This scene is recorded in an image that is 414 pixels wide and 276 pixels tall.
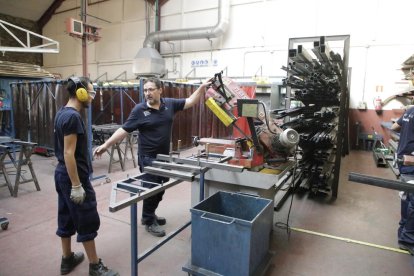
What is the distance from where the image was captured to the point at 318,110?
4.00 meters

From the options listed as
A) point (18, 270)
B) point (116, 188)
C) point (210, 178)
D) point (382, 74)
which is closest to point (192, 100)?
point (210, 178)

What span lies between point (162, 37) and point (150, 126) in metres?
7.31

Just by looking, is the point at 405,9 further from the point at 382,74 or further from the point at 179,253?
the point at 179,253

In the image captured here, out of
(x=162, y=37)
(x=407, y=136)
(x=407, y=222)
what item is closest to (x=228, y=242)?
(x=407, y=222)

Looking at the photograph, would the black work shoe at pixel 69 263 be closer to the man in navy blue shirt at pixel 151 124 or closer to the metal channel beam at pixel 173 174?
the man in navy blue shirt at pixel 151 124

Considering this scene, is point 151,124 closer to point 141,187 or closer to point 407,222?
point 141,187

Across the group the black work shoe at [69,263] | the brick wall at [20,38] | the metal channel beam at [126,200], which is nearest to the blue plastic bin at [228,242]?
the metal channel beam at [126,200]

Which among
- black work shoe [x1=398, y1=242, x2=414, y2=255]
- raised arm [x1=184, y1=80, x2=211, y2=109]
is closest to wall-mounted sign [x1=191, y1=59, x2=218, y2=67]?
raised arm [x1=184, y1=80, x2=211, y2=109]

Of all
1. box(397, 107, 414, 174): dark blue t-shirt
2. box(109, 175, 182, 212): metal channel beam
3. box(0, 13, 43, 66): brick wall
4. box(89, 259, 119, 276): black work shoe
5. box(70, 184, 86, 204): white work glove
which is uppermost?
box(0, 13, 43, 66): brick wall

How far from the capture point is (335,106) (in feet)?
14.3

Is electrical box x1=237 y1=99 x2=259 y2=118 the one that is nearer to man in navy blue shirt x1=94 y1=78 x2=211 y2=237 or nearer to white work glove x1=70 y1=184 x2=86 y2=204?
man in navy blue shirt x1=94 y1=78 x2=211 y2=237

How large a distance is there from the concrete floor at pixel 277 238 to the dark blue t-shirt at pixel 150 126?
34.3 inches

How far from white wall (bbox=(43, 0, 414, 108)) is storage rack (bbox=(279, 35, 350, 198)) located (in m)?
3.69

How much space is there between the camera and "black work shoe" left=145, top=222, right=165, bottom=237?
2.69m
